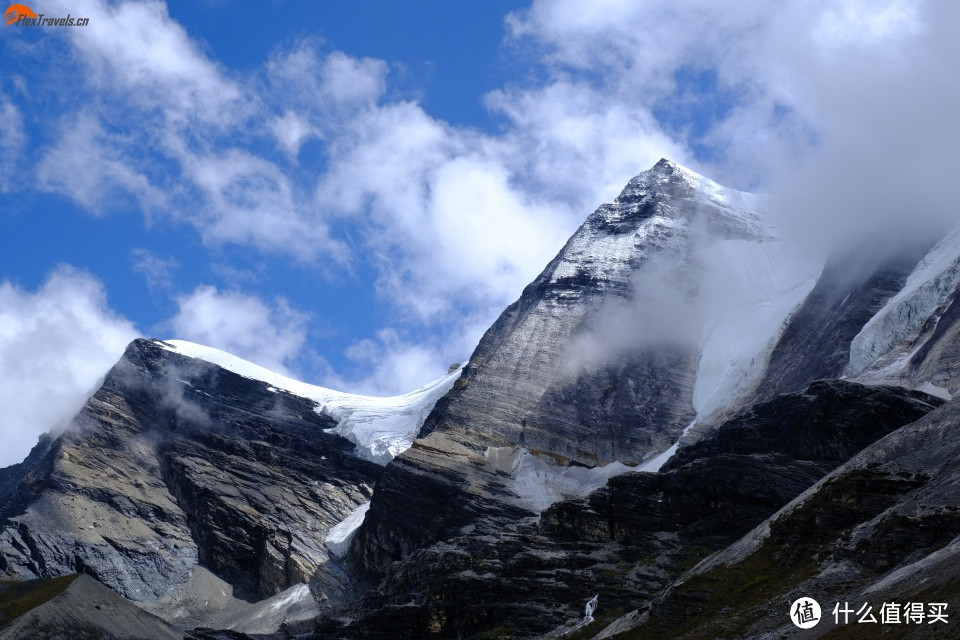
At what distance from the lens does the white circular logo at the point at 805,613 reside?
76938mm

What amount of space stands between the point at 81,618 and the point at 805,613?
267 feet

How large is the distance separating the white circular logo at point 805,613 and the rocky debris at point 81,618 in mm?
77039

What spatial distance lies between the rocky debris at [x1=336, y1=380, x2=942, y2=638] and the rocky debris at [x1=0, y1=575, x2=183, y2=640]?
2059 centimetres

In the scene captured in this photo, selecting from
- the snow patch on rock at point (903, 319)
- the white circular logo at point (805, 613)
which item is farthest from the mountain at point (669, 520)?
the white circular logo at point (805, 613)

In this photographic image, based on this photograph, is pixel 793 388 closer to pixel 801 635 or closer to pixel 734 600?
pixel 734 600

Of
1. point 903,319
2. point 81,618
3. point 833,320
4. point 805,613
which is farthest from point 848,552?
point 833,320

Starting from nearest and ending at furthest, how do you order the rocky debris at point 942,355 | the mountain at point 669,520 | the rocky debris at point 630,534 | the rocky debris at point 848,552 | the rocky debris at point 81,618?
the rocky debris at point 848,552 < the mountain at point 669,520 < the rocky debris at point 630,534 < the rocky debris at point 81,618 < the rocky debris at point 942,355

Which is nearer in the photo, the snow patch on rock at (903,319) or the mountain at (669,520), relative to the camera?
the mountain at (669,520)

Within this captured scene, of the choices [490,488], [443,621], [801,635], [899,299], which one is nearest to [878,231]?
[899,299]

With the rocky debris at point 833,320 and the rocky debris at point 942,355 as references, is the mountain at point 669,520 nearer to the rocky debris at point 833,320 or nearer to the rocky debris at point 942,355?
the rocky debris at point 942,355

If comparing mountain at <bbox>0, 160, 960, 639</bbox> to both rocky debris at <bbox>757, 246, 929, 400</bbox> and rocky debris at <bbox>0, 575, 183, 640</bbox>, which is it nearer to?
rocky debris at <bbox>0, 575, 183, 640</bbox>

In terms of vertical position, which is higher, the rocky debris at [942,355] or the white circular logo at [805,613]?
the rocky debris at [942,355]

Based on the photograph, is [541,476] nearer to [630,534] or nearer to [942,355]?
[630,534]

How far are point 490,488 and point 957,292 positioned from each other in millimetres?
70734
